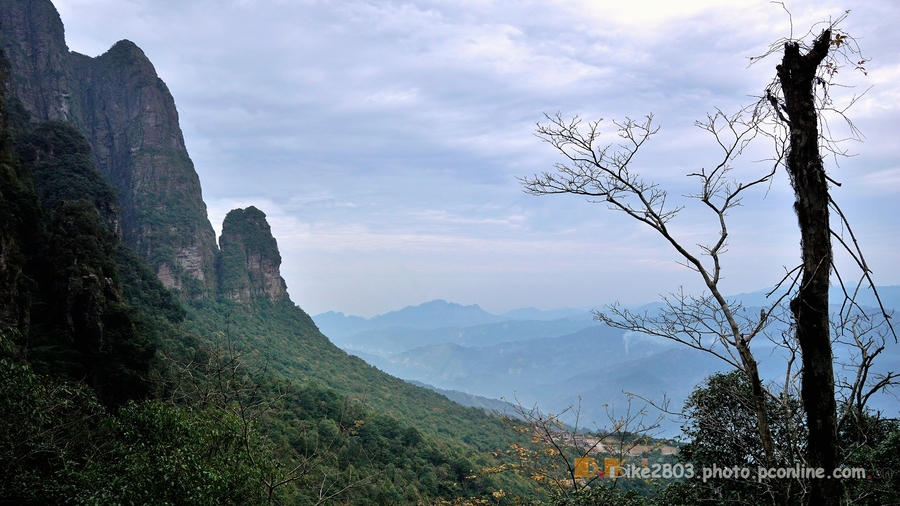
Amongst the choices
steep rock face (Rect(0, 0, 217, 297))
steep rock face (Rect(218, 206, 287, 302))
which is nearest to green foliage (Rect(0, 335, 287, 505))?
steep rock face (Rect(0, 0, 217, 297))

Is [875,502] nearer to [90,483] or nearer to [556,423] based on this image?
[556,423]

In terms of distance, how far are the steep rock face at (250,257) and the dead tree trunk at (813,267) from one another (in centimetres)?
5714

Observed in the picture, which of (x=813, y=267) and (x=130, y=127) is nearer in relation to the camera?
(x=813, y=267)

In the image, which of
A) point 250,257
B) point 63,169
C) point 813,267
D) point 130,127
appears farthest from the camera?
point 250,257

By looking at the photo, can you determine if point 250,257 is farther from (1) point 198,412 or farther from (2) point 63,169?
(1) point 198,412

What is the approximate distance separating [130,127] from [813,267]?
217 feet

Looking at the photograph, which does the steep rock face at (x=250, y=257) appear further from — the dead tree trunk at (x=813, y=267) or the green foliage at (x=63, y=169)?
the dead tree trunk at (x=813, y=267)

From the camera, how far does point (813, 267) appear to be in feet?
9.23

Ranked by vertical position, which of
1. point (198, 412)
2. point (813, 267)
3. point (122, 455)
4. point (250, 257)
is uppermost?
point (250, 257)

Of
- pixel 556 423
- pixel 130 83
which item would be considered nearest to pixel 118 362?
pixel 556 423

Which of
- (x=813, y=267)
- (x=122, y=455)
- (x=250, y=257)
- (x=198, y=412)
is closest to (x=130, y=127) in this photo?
(x=250, y=257)

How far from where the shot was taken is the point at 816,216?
285cm

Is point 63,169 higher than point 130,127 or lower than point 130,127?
lower

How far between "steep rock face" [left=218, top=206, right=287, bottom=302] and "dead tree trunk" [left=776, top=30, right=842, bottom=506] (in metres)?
→ 57.1
